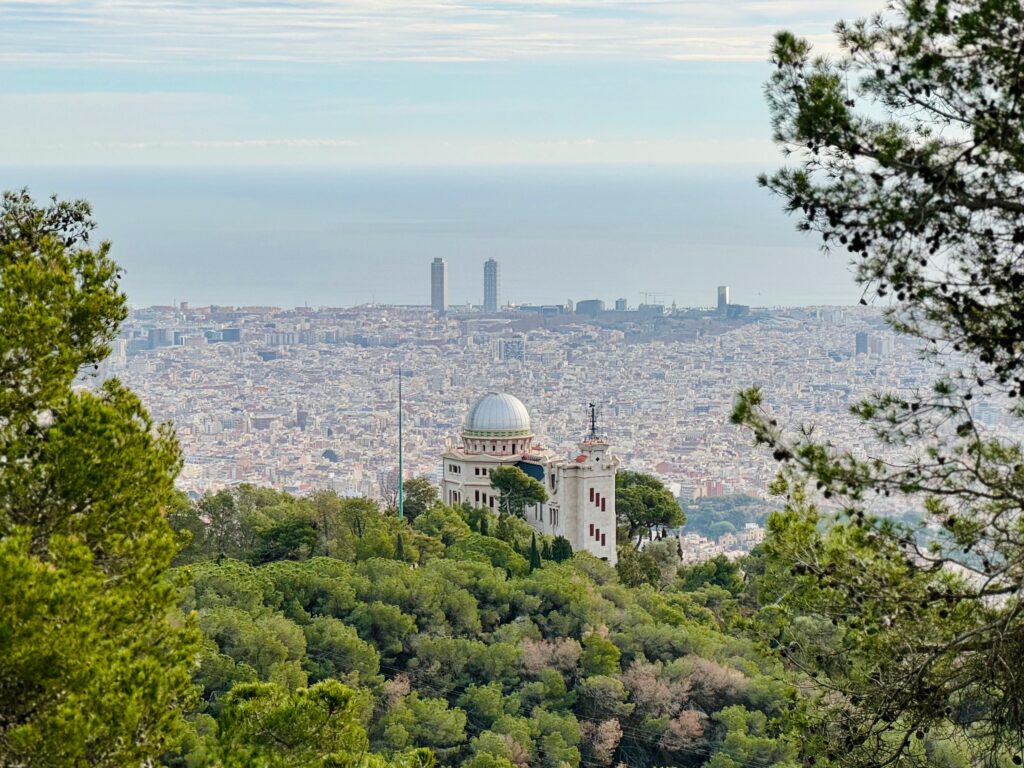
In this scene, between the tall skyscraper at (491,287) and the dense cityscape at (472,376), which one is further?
the tall skyscraper at (491,287)

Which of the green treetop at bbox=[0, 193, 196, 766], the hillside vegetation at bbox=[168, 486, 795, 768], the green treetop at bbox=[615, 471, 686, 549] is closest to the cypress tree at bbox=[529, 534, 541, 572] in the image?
the hillside vegetation at bbox=[168, 486, 795, 768]

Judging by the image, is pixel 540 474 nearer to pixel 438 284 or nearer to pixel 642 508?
pixel 642 508

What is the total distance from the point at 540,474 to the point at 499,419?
142 cm

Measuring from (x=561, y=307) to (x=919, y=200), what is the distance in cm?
11359

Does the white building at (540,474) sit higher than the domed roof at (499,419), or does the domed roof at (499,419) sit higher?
the domed roof at (499,419)

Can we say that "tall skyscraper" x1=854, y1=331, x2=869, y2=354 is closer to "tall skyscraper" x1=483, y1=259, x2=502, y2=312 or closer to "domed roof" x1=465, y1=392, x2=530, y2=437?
"tall skyscraper" x1=483, y1=259, x2=502, y2=312

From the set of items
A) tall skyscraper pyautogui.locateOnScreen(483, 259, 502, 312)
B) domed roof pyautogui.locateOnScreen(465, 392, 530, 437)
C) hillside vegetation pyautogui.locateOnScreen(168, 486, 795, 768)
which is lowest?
hillside vegetation pyautogui.locateOnScreen(168, 486, 795, 768)

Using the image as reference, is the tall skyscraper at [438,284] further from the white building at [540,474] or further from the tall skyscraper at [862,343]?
the white building at [540,474]

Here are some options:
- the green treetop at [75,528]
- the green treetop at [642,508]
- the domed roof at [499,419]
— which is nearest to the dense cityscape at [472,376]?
the green treetop at [642,508]

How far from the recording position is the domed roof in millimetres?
29688

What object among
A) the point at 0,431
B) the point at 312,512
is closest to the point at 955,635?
the point at 0,431

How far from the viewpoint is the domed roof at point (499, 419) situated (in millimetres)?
29688

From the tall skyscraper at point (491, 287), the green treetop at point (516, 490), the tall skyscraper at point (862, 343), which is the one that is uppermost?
the tall skyscraper at point (491, 287)

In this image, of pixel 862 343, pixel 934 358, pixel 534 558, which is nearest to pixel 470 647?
pixel 534 558
